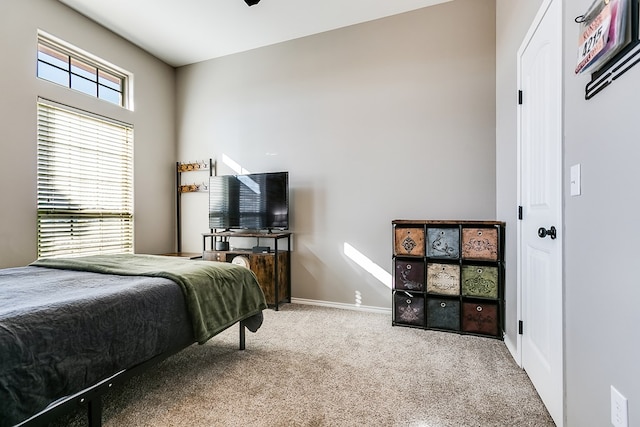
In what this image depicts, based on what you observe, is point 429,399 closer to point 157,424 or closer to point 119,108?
point 157,424

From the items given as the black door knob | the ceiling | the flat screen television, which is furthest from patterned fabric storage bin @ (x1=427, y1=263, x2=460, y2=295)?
the ceiling

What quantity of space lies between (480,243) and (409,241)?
59 cm

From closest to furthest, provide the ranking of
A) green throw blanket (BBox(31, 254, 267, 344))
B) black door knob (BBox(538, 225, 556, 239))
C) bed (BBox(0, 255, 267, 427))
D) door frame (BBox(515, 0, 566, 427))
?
bed (BBox(0, 255, 267, 427)), door frame (BBox(515, 0, 566, 427)), black door knob (BBox(538, 225, 556, 239)), green throw blanket (BBox(31, 254, 267, 344))

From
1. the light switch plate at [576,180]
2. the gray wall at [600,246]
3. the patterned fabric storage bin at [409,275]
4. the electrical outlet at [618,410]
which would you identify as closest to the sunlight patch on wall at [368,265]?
the patterned fabric storage bin at [409,275]

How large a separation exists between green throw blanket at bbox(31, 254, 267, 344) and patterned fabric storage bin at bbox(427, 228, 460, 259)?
159 cm

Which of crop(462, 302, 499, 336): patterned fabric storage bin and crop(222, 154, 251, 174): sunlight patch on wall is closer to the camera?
crop(462, 302, 499, 336): patterned fabric storage bin

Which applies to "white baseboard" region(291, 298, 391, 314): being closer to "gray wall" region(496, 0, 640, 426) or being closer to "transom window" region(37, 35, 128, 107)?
"gray wall" region(496, 0, 640, 426)

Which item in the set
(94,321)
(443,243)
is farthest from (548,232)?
(94,321)

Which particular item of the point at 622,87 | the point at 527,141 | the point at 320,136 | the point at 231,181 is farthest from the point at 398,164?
the point at 622,87

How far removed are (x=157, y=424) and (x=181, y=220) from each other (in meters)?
3.30

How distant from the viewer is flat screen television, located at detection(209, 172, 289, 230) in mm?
3561

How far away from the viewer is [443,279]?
9.11ft

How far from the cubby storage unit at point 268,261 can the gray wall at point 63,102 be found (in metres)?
1.09

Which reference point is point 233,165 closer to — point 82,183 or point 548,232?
point 82,183
